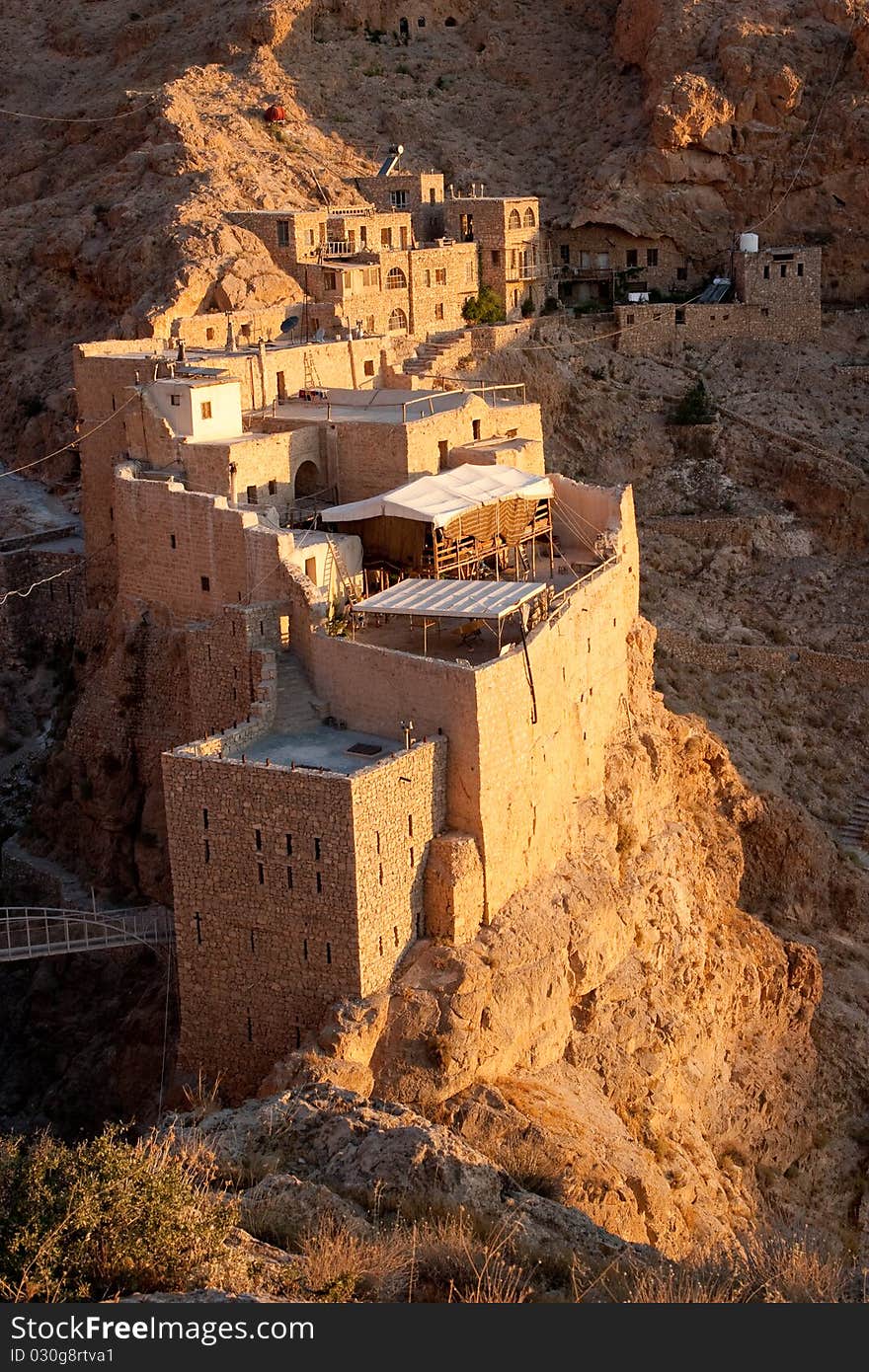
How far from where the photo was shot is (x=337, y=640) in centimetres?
2812

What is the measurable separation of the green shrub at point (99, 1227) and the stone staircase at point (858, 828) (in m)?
24.3

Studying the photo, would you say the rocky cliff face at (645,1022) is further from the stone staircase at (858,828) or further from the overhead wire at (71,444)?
the overhead wire at (71,444)

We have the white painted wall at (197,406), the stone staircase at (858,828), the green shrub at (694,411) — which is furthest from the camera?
the green shrub at (694,411)

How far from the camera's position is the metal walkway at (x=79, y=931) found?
2927 cm

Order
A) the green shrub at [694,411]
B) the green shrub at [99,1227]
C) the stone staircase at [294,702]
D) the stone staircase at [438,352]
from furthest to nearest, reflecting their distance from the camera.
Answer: the green shrub at [694,411] < the stone staircase at [438,352] < the stone staircase at [294,702] < the green shrub at [99,1227]

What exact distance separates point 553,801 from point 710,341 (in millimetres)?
27454

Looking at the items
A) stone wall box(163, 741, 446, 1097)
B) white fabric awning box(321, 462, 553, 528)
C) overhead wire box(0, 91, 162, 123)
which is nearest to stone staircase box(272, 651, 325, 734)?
stone wall box(163, 741, 446, 1097)

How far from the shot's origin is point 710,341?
53.8 metres

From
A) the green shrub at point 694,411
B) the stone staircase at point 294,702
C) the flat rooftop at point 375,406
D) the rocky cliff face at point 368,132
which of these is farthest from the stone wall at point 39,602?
the green shrub at point 694,411

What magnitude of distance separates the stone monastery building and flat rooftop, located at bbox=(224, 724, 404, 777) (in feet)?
0.18

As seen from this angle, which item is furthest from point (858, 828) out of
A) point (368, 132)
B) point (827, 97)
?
point (368, 132)

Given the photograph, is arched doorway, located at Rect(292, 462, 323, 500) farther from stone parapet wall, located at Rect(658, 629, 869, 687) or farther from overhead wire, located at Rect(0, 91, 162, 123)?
overhead wire, located at Rect(0, 91, 162, 123)

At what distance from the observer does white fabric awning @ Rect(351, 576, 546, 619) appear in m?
27.9

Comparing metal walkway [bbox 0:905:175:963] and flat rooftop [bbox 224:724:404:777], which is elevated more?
flat rooftop [bbox 224:724:404:777]
